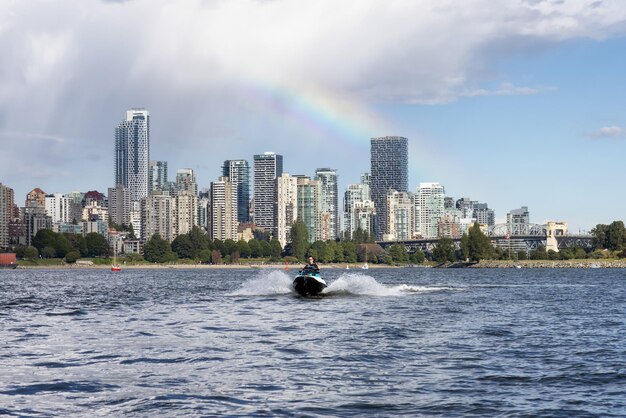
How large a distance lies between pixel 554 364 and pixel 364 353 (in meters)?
8.56

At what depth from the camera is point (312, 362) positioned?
137 ft

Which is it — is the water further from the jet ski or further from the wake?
the wake

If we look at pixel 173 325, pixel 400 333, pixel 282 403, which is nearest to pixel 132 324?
pixel 173 325

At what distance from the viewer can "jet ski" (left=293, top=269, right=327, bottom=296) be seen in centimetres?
9294

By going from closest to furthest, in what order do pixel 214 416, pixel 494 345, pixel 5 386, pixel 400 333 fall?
1. pixel 214 416
2. pixel 5 386
3. pixel 494 345
4. pixel 400 333

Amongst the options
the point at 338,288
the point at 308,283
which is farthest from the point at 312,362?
the point at 338,288

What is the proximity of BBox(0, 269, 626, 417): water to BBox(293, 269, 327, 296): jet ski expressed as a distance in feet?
58.7

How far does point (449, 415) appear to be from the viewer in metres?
30.0

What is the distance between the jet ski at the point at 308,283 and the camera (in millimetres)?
92938

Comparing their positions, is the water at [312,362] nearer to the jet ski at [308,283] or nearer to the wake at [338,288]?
the jet ski at [308,283]

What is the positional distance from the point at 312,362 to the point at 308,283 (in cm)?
5150

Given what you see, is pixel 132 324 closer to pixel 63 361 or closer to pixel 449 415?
pixel 63 361

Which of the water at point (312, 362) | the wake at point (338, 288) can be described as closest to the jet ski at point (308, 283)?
the wake at point (338, 288)

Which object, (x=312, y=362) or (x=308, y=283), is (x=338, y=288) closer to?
(x=308, y=283)
